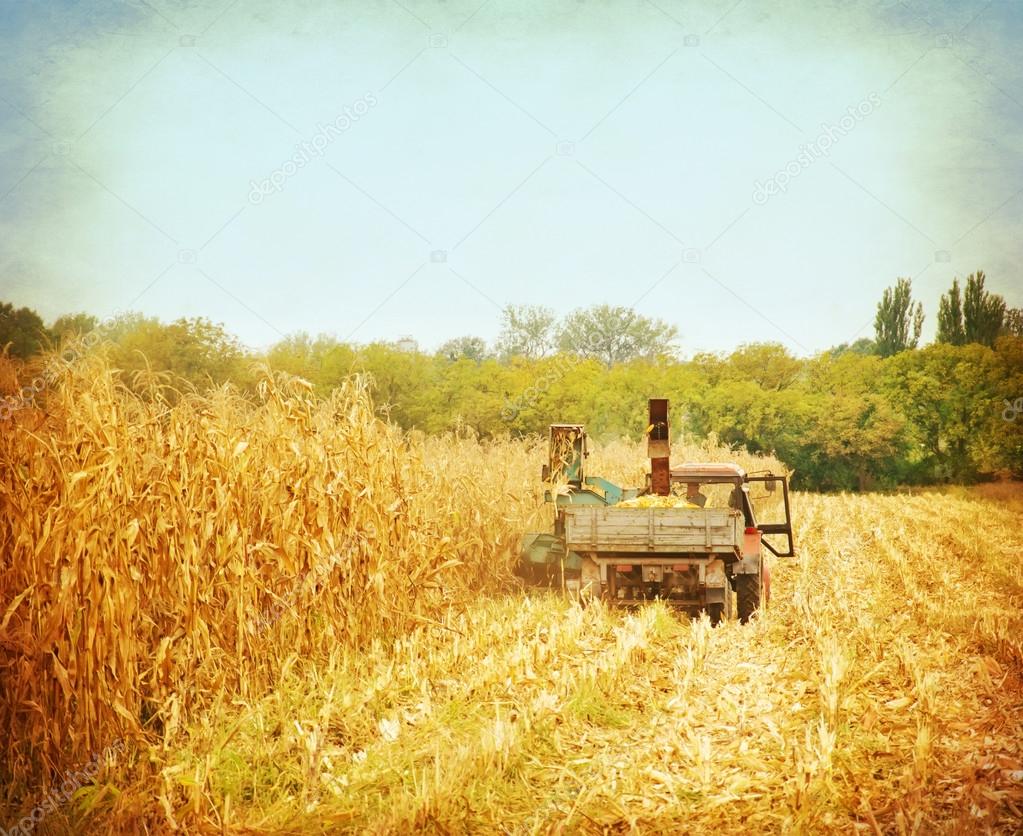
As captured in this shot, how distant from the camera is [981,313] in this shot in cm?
5862

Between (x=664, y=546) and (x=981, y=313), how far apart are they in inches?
2263

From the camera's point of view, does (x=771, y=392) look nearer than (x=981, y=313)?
Yes

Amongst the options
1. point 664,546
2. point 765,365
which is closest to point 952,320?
point 765,365

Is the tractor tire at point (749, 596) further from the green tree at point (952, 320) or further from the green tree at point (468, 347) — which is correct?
the green tree at point (468, 347)

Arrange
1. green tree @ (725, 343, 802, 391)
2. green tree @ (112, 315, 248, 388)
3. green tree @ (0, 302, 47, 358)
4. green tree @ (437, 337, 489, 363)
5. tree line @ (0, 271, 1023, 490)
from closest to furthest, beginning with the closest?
green tree @ (0, 302, 47, 358) < green tree @ (112, 315, 248, 388) < tree line @ (0, 271, 1023, 490) < green tree @ (725, 343, 802, 391) < green tree @ (437, 337, 489, 363)

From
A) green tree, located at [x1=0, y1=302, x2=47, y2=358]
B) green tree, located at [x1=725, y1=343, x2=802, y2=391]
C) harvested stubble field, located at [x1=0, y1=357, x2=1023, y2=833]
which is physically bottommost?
harvested stubble field, located at [x1=0, y1=357, x2=1023, y2=833]

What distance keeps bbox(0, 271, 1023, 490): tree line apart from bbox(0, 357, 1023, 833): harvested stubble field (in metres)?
26.1

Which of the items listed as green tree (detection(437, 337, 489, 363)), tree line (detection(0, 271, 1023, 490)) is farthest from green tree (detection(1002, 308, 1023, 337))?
green tree (detection(437, 337, 489, 363))

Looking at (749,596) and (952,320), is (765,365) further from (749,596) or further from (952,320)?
(749,596)

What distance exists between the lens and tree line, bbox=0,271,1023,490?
127 feet

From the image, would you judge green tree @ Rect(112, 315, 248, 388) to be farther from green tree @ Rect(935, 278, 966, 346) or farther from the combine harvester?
green tree @ Rect(935, 278, 966, 346)

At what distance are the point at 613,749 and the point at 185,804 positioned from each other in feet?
9.09

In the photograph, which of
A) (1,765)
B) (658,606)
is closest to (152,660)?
(1,765)

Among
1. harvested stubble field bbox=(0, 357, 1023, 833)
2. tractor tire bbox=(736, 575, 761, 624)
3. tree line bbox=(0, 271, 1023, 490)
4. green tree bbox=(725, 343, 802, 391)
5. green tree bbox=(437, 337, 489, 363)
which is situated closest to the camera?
harvested stubble field bbox=(0, 357, 1023, 833)
